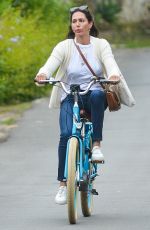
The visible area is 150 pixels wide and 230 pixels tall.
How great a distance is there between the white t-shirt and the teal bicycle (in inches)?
5.2

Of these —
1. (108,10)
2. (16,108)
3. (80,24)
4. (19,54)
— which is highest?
(80,24)

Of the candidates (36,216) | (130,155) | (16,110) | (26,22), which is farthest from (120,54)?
(36,216)

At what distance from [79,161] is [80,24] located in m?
1.17

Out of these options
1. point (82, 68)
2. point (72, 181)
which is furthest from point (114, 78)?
point (72, 181)

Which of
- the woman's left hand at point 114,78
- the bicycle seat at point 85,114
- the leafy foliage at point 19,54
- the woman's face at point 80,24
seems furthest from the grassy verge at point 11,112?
the woman's left hand at point 114,78

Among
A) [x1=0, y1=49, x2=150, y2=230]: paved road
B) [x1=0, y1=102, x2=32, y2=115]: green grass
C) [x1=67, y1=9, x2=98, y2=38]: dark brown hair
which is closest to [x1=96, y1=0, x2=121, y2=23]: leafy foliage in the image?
[x1=0, y1=49, x2=150, y2=230]: paved road

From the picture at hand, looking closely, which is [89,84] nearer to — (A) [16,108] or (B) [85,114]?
(B) [85,114]

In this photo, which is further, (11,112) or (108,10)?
(108,10)

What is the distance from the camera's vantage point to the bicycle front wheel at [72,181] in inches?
327

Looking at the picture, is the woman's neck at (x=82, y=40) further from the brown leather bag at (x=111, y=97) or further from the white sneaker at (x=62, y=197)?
the white sneaker at (x=62, y=197)

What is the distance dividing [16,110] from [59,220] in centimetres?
983

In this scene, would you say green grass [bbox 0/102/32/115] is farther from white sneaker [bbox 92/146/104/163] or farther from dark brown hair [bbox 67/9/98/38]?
white sneaker [bbox 92/146/104/163]

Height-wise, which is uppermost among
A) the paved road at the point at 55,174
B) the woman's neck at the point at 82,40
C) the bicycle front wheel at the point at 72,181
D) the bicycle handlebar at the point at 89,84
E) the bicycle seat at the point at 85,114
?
the woman's neck at the point at 82,40

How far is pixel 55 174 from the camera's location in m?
12.2
